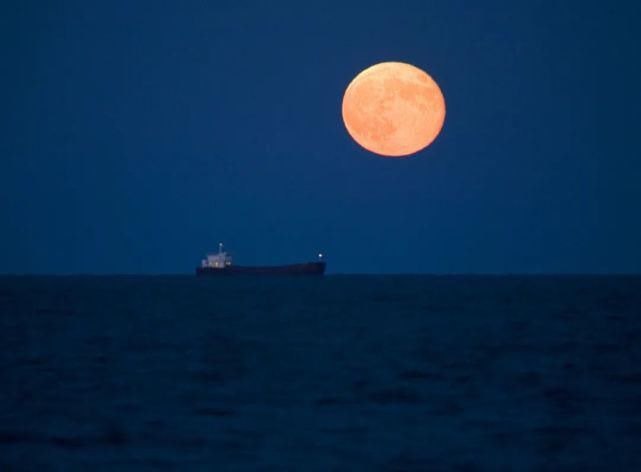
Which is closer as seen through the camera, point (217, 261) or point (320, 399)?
point (320, 399)

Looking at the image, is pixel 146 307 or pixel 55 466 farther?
pixel 146 307

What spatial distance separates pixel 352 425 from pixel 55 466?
199 inches

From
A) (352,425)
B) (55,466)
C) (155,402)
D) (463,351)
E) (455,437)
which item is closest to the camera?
(55,466)

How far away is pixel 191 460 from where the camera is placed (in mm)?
15102

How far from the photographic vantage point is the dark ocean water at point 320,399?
1554cm

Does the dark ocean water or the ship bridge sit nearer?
the dark ocean water

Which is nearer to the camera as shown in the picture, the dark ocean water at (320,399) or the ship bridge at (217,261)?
the dark ocean water at (320,399)

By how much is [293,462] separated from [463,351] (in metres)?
18.2

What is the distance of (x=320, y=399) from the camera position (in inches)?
836

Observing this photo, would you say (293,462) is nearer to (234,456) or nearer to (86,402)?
(234,456)

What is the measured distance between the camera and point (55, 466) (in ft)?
48.1

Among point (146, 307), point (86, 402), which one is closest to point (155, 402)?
point (86, 402)

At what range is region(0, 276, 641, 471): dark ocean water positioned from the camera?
15.5 m

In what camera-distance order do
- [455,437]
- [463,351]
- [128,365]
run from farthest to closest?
[463,351] → [128,365] → [455,437]
